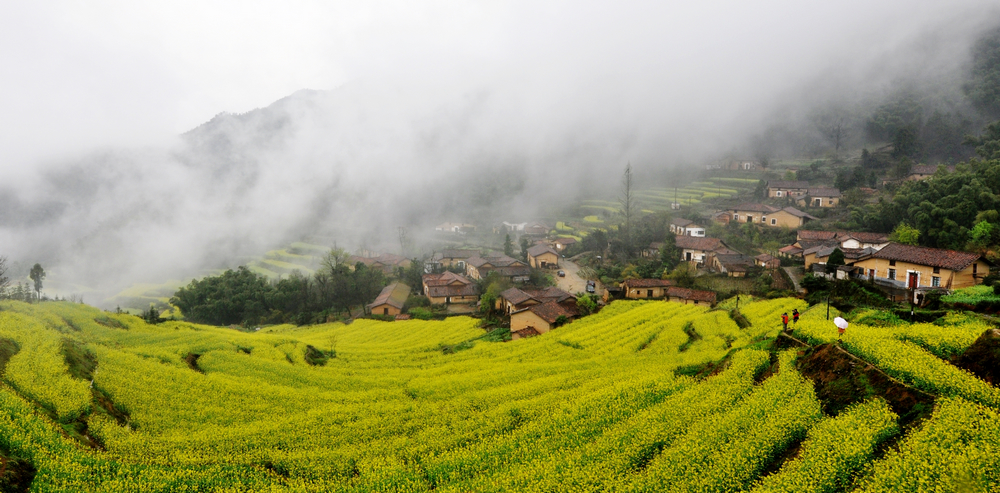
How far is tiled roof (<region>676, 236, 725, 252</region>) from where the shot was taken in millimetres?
47844

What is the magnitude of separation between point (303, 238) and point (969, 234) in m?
89.9

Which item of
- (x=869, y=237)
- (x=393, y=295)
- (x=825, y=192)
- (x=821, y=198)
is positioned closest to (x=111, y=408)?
(x=393, y=295)

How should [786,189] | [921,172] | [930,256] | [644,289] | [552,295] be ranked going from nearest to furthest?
Answer: [930,256] < [552,295] < [644,289] < [921,172] < [786,189]

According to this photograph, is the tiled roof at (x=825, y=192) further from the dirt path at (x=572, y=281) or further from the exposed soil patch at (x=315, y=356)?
the exposed soil patch at (x=315, y=356)

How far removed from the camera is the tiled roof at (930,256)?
80.0 ft

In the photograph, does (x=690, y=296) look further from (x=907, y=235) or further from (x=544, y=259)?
(x=544, y=259)

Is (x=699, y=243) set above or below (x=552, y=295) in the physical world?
above

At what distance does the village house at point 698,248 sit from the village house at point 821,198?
728 inches

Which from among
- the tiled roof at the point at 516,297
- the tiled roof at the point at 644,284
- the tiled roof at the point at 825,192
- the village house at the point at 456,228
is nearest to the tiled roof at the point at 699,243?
the tiled roof at the point at 644,284

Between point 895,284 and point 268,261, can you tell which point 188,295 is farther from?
point 895,284

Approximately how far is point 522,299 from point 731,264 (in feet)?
66.8

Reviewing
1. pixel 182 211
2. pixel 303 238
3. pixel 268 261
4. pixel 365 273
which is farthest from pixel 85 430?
pixel 182 211

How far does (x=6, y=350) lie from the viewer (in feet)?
46.3

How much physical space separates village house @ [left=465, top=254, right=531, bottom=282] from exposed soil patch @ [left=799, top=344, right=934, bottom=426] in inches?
1457
